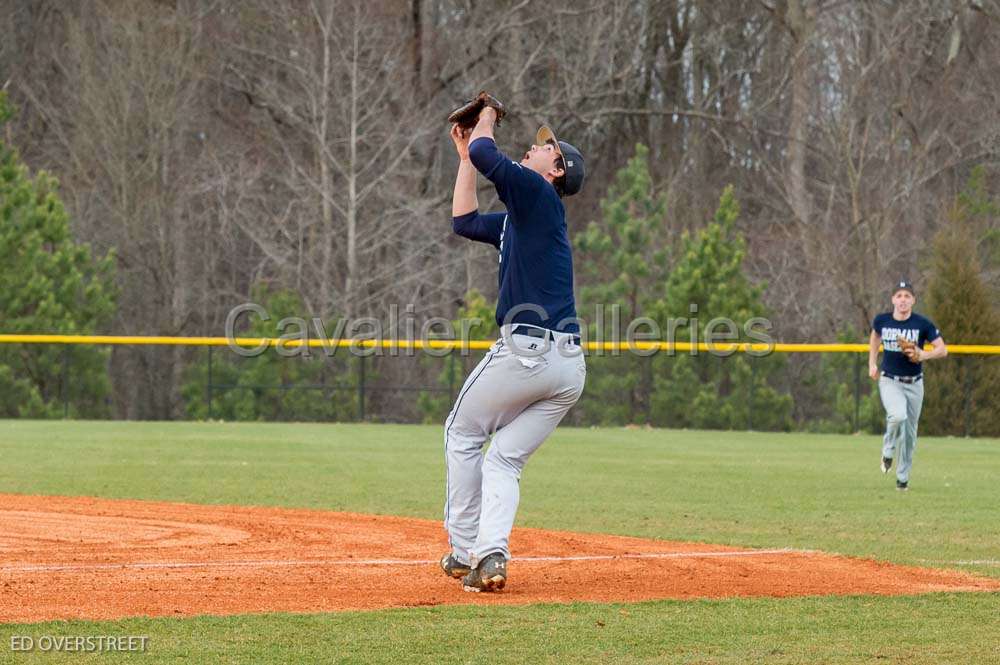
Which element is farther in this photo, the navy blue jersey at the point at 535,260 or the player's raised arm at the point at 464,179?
the player's raised arm at the point at 464,179

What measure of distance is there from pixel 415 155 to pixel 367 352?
29.4ft

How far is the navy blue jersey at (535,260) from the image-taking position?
21.5 ft

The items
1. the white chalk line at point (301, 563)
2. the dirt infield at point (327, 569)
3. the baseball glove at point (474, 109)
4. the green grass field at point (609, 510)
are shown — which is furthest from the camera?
the white chalk line at point (301, 563)

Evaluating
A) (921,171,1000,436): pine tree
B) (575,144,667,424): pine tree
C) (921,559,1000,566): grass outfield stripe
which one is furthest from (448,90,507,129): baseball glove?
(575,144,667,424): pine tree

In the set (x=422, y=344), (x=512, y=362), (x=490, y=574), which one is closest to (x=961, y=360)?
(x=422, y=344)

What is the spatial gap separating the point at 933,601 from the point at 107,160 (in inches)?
1164

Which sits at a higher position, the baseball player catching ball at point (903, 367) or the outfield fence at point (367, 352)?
the baseball player catching ball at point (903, 367)

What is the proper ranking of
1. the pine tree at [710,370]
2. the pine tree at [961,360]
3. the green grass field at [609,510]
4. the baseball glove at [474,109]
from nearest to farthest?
the green grass field at [609,510] → the baseball glove at [474,109] → the pine tree at [961,360] → the pine tree at [710,370]

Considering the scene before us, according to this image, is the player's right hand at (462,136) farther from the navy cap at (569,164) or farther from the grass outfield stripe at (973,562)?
the grass outfield stripe at (973,562)

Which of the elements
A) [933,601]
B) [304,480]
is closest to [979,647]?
[933,601]

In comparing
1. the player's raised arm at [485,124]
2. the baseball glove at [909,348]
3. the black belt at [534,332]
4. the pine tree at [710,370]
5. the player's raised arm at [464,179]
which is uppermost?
the player's raised arm at [485,124]

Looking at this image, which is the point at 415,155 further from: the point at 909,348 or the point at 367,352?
the point at 909,348

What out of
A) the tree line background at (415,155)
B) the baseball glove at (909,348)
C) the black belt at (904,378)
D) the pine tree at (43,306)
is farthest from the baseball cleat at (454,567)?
the pine tree at (43,306)

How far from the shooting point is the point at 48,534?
8742 mm
